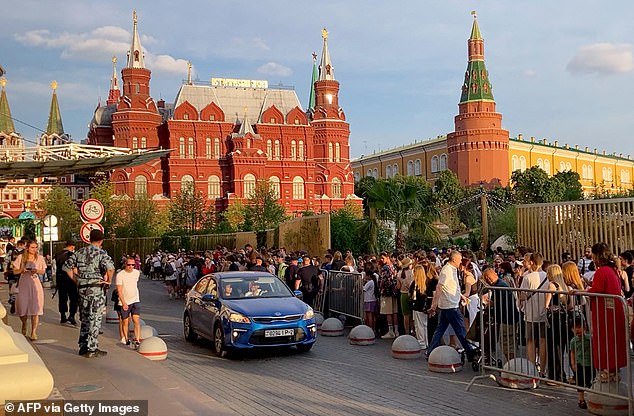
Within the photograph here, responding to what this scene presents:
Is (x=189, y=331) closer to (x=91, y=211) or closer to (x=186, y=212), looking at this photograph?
(x=91, y=211)

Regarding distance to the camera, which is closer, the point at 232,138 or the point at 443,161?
the point at 232,138

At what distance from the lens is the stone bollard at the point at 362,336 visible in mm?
→ 13031

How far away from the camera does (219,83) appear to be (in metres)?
89.1

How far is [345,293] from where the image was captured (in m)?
15.8

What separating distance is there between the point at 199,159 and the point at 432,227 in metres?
60.2

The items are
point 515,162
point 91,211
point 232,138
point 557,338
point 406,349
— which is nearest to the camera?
point 557,338

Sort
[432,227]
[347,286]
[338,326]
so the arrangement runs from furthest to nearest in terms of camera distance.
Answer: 1. [432,227]
2. [347,286]
3. [338,326]

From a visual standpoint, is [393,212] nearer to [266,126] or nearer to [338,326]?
[338,326]

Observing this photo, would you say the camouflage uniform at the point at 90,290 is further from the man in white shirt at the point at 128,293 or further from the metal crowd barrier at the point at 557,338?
the metal crowd barrier at the point at 557,338

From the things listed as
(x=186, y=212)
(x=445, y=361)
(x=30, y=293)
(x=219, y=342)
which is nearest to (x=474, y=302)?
(x=445, y=361)

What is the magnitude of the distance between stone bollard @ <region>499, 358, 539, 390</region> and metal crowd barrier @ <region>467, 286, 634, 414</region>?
1 centimetres

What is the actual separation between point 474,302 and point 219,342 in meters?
4.74

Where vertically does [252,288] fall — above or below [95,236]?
below

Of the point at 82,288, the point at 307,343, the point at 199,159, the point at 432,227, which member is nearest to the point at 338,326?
the point at 307,343
